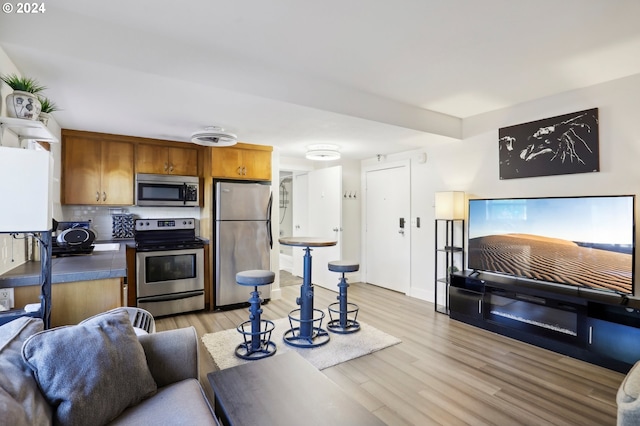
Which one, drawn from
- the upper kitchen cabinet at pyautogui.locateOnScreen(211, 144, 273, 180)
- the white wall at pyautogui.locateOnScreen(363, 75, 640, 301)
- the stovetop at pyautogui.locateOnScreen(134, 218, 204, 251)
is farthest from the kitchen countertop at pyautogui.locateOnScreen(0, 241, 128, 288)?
the white wall at pyautogui.locateOnScreen(363, 75, 640, 301)

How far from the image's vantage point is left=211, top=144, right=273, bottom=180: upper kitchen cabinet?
13.7ft

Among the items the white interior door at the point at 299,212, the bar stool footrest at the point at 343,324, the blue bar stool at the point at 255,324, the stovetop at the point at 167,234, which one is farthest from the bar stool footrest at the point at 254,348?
the white interior door at the point at 299,212

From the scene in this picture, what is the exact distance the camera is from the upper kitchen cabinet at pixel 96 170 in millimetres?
3645

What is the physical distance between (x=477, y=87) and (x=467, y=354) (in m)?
2.47

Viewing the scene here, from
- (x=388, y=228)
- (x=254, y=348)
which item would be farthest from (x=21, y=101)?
(x=388, y=228)

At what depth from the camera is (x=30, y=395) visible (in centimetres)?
106

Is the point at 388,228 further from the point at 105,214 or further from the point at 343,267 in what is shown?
the point at 105,214

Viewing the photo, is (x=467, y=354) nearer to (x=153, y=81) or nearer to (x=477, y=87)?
(x=477, y=87)

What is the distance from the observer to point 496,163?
3705 millimetres

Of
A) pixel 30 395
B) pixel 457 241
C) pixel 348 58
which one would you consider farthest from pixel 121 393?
pixel 457 241

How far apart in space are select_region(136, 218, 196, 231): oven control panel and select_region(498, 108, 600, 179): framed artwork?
3949 mm

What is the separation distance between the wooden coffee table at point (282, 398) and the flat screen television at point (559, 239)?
8.62ft

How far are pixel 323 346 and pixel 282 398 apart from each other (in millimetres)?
1644

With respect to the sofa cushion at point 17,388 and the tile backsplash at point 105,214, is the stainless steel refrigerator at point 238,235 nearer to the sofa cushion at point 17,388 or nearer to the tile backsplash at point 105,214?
the tile backsplash at point 105,214
